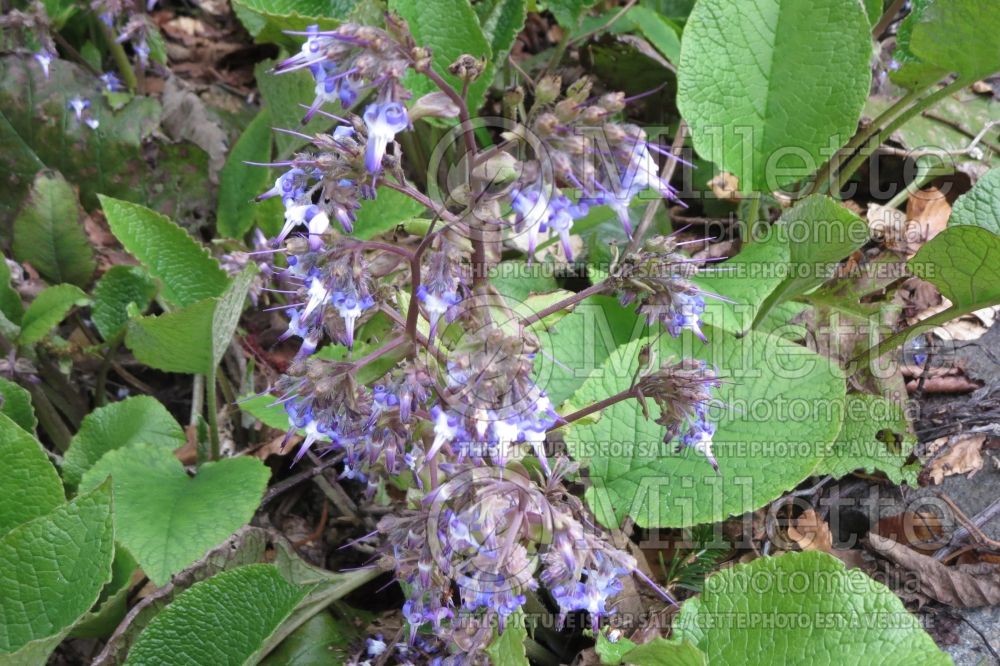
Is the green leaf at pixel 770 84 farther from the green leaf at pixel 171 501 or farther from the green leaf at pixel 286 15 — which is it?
the green leaf at pixel 171 501

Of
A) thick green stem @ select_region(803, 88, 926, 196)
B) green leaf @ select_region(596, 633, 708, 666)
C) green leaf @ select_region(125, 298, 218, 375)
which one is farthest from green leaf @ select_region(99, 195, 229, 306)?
thick green stem @ select_region(803, 88, 926, 196)

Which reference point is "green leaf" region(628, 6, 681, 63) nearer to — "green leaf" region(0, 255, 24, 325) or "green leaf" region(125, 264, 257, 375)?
"green leaf" region(125, 264, 257, 375)

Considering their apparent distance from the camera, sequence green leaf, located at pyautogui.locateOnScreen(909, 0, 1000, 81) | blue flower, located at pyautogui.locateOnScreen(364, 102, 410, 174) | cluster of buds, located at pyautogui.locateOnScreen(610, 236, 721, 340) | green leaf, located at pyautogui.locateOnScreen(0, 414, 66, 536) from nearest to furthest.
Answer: blue flower, located at pyautogui.locateOnScreen(364, 102, 410, 174)
cluster of buds, located at pyautogui.locateOnScreen(610, 236, 721, 340)
green leaf, located at pyautogui.locateOnScreen(0, 414, 66, 536)
green leaf, located at pyautogui.locateOnScreen(909, 0, 1000, 81)

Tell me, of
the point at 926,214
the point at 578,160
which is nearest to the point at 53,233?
the point at 578,160

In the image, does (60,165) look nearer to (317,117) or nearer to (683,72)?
(317,117)

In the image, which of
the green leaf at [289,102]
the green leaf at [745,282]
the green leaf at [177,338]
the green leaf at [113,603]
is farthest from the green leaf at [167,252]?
the green leaf at [745,282]

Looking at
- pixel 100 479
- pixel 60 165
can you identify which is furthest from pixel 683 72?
pixel 60 165

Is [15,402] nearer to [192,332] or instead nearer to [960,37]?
[192,332]
